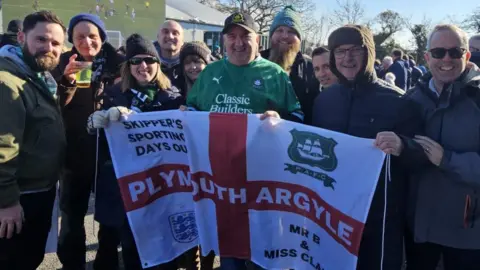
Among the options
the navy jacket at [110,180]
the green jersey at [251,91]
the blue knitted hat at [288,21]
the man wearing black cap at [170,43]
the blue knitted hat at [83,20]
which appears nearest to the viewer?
the green jersey at [251,91]

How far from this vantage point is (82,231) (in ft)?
13.4

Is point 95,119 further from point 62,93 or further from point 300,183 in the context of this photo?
point 300,183

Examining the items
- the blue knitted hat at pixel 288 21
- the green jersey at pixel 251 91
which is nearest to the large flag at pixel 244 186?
the green jersey at pixel 251 91

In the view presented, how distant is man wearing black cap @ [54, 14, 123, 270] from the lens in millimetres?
3760

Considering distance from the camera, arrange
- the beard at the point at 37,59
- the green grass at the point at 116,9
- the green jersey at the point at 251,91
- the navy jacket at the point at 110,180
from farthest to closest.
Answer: the green grass at the point at 116,9 < the navy jacket at the point at 110,180 < the green jersey at the point at 251,91 < the beard at the point at 37,59

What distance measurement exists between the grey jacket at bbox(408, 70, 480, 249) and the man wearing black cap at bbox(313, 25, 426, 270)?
0.12 m

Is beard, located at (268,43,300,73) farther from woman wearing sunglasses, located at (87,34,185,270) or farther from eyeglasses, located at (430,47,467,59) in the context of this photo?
eyeglasses, located at (430,47,467,59)

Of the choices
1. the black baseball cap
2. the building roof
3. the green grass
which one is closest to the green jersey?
the black baseball cap

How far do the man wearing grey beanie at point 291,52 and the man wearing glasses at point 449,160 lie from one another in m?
1.30

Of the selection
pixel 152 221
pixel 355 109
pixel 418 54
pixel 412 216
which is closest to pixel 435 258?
pixel 412 216

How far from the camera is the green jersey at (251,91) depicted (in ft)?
10.4

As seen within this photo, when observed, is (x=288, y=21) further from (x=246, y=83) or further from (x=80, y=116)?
(x=80, y=116)

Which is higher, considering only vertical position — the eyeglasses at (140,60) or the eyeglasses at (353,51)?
the eyeglasses at (353,51)

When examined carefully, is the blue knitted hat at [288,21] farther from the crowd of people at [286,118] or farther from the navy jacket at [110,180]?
the navy jacket at [110,180]
